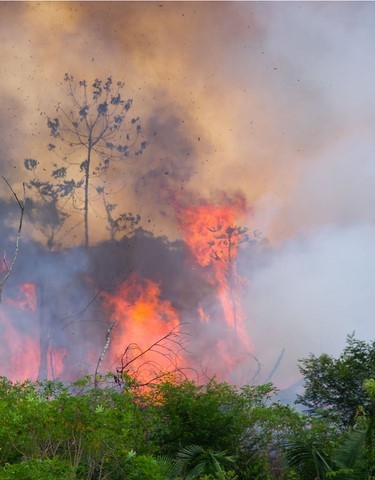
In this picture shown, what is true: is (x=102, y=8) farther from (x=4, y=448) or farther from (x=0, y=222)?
(x=4, y=448)

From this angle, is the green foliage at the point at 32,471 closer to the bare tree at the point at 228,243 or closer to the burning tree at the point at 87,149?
the burning tree at the point at 87,149

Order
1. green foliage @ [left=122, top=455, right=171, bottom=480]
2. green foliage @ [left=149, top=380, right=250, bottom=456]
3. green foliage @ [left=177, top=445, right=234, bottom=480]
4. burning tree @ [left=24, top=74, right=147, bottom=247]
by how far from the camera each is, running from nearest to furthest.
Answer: green foliage @ [left=122, top=455, right=171, bottom=480]
green foliage @ [left=177, top=445, right=234, bottom=480]
green foliage @ [left=149, top=380, right=250, bottom=456]
burning tree @ [left=24, top=74, right=147, bottom=247]

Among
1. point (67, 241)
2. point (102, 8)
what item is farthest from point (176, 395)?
point (102, 8)

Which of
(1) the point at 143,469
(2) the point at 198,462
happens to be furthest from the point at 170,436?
(1) the point at 143,469

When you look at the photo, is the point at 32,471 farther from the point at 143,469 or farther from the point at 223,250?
the point at 223,250

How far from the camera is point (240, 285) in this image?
36594 millimetres

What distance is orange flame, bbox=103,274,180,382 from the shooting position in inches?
1389

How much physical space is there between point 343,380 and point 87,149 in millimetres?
A: 21882

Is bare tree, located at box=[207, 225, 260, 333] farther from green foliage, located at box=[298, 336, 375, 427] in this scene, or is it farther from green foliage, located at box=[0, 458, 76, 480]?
green foliage, located at box=[0, 458, 76, 480]

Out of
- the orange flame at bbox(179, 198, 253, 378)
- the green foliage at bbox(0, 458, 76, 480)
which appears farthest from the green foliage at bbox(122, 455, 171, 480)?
the orange flame at bbox(179, 198, 253, 378)

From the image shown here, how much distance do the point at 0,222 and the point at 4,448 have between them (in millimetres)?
28468

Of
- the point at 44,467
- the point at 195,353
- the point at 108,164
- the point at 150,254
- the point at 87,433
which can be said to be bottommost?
the point at 44,467

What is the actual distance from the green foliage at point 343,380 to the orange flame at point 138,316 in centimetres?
1262

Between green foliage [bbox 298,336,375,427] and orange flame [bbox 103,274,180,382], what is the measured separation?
1262 centimetres
